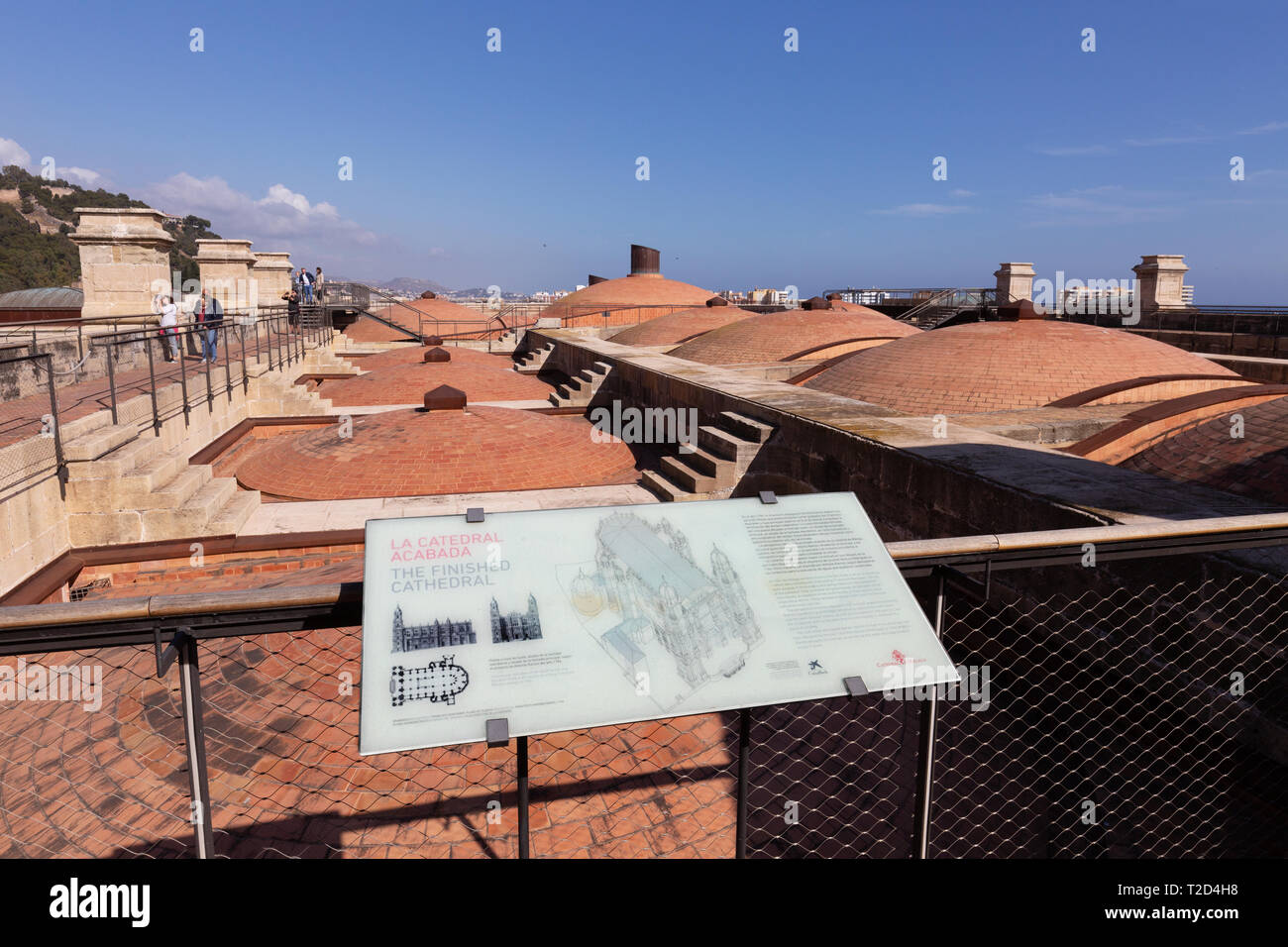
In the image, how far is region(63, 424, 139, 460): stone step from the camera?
7.84m

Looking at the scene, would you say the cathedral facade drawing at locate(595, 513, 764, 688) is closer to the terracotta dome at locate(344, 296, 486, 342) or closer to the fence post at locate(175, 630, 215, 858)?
the fence post at locate(175, 630, 215, 858)

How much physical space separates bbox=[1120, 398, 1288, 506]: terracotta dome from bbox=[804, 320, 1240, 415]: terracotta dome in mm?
2972

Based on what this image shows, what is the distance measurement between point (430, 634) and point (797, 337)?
16693 mm

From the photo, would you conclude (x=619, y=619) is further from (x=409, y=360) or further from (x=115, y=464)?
(x=409, y=360)

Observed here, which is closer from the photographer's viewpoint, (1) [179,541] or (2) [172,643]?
(2) [172,643]

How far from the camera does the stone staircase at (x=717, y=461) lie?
387 inches

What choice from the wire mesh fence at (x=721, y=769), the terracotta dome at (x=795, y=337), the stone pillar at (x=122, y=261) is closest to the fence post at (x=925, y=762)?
the wire mesh fence at (x=721, y=769)

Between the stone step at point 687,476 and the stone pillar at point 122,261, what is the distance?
8686mm

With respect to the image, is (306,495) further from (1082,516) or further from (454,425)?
(1082,516)

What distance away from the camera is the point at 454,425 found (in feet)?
40.3

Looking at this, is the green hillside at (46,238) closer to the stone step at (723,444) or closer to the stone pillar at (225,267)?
the stone pillar at (225,267)

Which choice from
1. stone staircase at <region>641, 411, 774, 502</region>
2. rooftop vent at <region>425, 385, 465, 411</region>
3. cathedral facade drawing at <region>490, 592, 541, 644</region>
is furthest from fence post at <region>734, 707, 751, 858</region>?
rooftop vent at <region>425, 385, 465, 411</region>
